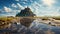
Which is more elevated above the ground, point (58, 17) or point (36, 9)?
point (36, 9)

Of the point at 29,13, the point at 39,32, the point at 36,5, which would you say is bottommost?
the point at 39,32

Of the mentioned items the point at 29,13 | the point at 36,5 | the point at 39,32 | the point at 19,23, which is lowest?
the point at 39,32

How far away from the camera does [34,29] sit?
3.13 metres

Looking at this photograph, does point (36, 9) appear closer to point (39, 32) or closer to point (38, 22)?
point (38, 22)

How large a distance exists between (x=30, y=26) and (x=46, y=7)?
0.70m

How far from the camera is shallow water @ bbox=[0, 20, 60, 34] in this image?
3.07 metres

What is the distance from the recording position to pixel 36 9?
10.6 feet

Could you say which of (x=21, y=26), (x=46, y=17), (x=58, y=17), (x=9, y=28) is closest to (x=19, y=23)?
(x=21, y=26)

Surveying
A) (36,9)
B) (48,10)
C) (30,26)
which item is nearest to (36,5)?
(36,9)

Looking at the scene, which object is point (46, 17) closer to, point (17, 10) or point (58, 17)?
point (58, 17)

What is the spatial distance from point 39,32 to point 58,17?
0.66m

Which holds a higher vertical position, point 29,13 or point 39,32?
point 29,13

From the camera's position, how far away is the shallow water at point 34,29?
3072 mm

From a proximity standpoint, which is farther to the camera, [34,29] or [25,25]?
[25,25]
